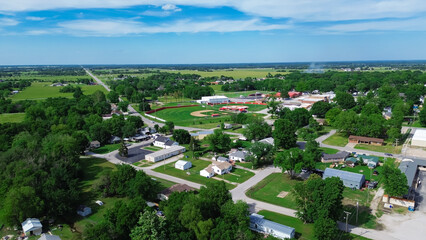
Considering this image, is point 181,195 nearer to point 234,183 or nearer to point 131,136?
point 234,183

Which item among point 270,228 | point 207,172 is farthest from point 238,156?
point 270,228

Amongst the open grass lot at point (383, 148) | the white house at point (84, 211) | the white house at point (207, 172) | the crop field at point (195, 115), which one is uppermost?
the crop field at point (195, 115)

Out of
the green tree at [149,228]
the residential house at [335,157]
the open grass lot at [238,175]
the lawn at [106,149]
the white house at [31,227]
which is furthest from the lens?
the lawn at [106,149]

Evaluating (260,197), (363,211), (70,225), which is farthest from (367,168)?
(70,225)

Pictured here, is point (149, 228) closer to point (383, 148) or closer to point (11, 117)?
point (383, 148)

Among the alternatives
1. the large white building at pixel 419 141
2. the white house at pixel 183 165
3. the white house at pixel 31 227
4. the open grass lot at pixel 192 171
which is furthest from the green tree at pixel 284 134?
the white house at pixel 31 227

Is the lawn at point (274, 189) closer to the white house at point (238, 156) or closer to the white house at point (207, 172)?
the white house at point (238, 156)
